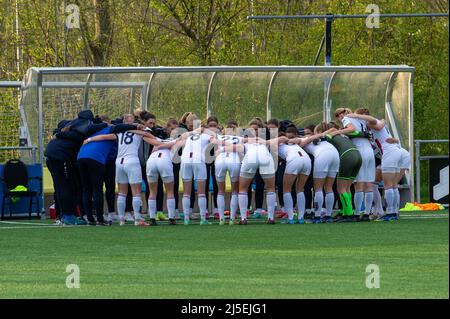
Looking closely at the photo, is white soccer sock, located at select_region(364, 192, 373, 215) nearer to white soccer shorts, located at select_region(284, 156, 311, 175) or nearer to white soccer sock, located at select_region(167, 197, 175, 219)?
white soccer shorts, located at select_region(284, 156, 311, 175)

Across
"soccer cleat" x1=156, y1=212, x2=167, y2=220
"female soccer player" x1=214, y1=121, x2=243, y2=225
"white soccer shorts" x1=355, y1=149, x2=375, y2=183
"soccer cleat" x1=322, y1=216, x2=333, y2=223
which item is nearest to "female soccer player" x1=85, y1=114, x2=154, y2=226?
"female soccer player" x1=214, y1=121, x2=243, y2=225

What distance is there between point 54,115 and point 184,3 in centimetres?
1648

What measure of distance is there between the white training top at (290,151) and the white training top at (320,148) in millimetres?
307

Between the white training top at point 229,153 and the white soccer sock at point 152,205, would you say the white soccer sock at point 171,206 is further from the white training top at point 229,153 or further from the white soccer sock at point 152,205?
the white training top at point 229,153

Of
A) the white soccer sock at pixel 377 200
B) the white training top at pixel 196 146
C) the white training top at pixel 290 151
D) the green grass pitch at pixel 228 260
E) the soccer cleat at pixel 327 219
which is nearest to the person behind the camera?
the green grass pitch at pixel 228 260

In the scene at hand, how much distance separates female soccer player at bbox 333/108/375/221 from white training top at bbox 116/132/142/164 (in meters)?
3.41

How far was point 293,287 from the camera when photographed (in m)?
13.0

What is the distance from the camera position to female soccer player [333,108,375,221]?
78.8 ft

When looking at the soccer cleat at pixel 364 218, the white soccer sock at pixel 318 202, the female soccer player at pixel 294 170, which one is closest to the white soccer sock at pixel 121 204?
the female soccer player at pixel 294 170

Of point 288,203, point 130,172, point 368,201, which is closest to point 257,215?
point 288,203

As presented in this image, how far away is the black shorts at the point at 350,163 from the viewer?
23734 millimetres

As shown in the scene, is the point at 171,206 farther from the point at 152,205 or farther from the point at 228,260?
the point at 228,260
